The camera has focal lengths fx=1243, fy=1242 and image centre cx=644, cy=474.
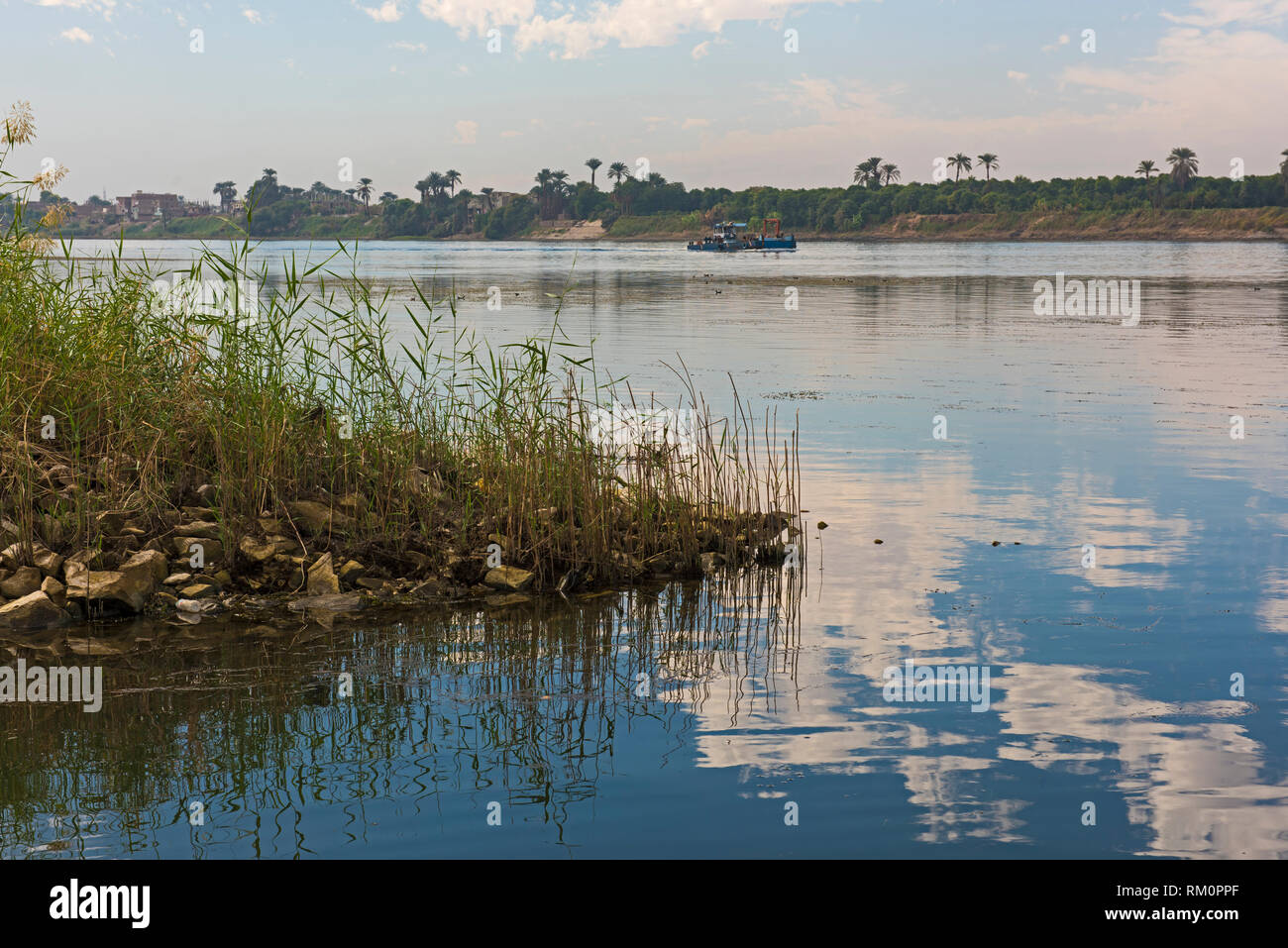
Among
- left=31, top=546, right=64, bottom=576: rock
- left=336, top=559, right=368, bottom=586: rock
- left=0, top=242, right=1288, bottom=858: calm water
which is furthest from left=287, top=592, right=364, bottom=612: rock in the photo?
left=31, top=546, right=64, bottom=576: rock

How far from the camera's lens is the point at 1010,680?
8.20 metres

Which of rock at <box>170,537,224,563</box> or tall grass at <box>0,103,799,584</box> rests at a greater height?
tall grass at <box>0,103,799,584</box>

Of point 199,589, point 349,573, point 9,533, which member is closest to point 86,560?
point 9,533

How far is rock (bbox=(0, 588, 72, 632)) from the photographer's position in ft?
30.0

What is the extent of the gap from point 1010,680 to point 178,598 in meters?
6.23

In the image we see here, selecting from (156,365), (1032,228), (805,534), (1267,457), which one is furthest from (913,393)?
(1032,228)

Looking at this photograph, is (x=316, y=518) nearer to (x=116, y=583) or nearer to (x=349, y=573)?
(x=349, y=573)

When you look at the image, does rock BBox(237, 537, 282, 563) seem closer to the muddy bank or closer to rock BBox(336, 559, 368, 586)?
the muddy bank

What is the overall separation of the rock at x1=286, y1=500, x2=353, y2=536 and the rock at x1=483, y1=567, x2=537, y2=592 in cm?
128

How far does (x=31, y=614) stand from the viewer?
30.1ft

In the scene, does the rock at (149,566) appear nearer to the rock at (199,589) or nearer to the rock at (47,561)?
the rock at (199,589)

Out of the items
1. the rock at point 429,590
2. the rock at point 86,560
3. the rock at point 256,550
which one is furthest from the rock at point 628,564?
the rock at point 86,560

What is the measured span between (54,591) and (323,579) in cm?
197

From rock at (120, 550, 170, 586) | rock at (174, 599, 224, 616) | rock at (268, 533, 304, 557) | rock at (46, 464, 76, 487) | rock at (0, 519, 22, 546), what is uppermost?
rock at (46, 464, 76, 487)
